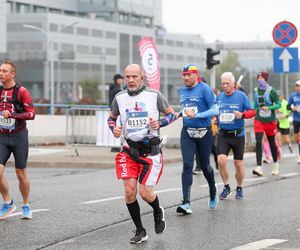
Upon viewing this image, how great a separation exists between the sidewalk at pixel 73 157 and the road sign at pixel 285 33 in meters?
3.98

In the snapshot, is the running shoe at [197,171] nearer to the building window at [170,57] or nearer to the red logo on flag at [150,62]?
the red logo on flag at [150,62]

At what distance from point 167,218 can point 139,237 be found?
1765 millimetres

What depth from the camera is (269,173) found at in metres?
15.8

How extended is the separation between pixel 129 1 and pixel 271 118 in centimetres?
11207

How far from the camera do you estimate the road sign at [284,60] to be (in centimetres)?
2183

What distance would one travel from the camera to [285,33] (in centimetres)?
2133

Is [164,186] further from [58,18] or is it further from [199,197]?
[58,18]

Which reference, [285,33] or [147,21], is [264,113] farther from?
[147,21]

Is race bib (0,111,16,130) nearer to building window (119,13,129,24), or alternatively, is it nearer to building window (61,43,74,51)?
building window (61,43,74,51)

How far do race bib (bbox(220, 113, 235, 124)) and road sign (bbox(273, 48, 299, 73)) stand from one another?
411 inches

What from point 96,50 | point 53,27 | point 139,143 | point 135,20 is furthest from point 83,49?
point 139,143

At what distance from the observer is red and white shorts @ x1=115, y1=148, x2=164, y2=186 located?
8.03 metres

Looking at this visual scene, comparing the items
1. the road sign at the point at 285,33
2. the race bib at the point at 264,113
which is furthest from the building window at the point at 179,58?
the race bib at the point at 264,113

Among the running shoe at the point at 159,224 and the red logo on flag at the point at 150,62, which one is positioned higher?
the red logo on flag at the point at 150,62
